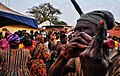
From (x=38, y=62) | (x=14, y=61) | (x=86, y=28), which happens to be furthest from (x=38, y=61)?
(x=86, y=28)

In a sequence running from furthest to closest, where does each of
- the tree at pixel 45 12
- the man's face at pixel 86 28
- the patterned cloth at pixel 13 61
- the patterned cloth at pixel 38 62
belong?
the tree at pixel 45 12, the patterned cloth at pixel 38 62, the patterned cloth at pixel 13 61, the man's face at pixel 86 28

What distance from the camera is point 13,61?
18.9 feet

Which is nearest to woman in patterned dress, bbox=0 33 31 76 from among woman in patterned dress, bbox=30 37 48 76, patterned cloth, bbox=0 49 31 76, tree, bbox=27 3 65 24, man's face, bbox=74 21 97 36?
patterned cloth, bbox=0 49 31 76

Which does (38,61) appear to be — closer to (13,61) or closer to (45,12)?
(13,61)

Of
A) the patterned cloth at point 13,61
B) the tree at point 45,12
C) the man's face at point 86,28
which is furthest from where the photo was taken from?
the tree at point 45,12

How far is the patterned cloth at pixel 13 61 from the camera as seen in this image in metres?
5.76

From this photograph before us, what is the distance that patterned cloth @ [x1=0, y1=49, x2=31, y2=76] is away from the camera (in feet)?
18.9

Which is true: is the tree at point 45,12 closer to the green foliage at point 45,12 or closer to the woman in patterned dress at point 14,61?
the green foliage at point 45,12

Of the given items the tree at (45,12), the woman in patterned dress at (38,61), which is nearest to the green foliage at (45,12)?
the tree at (45,12)


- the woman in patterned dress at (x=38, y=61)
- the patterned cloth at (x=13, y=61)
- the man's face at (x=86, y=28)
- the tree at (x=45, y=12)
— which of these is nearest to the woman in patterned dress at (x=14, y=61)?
the patterned cloth at (x=13, y=61)

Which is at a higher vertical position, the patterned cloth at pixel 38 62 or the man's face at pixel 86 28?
the man's face at pixel 86 28

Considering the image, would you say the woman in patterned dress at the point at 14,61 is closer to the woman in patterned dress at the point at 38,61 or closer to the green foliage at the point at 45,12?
the woman in patterned dress at the point at 38,61

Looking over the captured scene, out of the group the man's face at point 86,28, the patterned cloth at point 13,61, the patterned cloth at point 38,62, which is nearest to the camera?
the man's face at point 86,28

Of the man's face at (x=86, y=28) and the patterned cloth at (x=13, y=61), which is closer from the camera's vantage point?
the man's face at (x=86, y=28)
